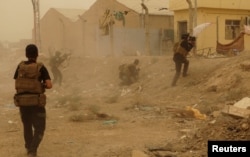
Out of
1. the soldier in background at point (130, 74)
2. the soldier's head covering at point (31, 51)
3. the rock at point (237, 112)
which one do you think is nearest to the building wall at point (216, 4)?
the soldier in background at point (130, 74)

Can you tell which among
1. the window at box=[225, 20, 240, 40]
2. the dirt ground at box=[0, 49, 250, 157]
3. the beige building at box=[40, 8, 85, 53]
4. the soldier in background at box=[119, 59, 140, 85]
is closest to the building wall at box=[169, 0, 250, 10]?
the window at box=[225, 20, 240, 40]

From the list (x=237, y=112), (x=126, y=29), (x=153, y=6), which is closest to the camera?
(x=237, y=112)

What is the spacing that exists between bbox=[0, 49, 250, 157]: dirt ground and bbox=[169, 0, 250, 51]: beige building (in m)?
6.03

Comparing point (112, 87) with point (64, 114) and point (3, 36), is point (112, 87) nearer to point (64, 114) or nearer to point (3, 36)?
point (64, 114)

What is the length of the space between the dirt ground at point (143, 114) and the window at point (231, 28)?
7706 millimetres

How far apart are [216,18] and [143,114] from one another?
14.8m

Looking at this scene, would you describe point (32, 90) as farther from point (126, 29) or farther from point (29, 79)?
point (126, 29)

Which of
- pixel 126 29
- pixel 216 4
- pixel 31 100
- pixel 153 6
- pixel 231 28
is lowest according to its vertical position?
pixel 31 100

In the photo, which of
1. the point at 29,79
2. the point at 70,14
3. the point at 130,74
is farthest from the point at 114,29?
the point at 29,79

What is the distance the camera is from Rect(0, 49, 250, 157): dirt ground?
6.73m

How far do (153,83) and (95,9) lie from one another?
58.6ft

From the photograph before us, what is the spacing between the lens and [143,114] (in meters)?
10.7

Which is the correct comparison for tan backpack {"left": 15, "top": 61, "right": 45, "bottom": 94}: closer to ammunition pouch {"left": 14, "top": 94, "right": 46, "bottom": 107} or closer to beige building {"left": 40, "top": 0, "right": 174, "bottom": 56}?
ammunition pouch {"left": 14, "top": 94, "right": 46, "bottom": 107}

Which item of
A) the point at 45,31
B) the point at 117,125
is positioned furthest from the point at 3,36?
the point at 117,125
